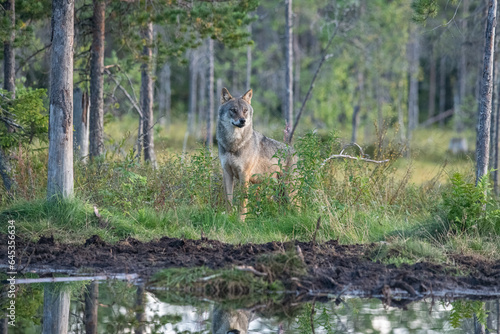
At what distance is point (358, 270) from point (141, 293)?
2.64 meters

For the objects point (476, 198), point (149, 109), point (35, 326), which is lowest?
point (35, 326)

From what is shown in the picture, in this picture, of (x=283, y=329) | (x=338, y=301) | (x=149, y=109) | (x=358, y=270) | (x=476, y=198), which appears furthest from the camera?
(x=149, y=109)

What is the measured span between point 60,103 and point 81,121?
3620 millimetres

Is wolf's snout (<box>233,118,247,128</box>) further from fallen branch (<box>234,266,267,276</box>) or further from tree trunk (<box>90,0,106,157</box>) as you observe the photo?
fallen branch (<box>234,266,267,276</box>)

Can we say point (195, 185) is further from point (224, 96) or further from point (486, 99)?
point (486, 99)

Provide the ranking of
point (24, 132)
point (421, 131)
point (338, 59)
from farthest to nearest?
point (421, 131)
point (338, 59)
point (24, 132)

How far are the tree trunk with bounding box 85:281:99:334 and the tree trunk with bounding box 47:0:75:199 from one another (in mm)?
3478

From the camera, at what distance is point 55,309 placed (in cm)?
627

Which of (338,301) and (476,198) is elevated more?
(476,198)

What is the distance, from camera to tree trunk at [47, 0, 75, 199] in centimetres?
1018

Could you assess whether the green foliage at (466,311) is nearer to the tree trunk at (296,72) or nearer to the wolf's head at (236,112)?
the wolf's head at (236,112)

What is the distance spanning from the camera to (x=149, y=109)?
1582cm

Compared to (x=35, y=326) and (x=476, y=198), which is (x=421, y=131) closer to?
(x=476, y=198)

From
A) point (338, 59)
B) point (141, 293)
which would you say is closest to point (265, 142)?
point (141, 293)
